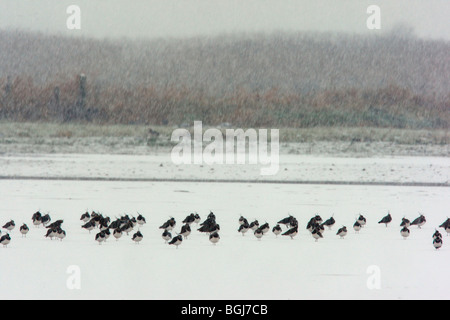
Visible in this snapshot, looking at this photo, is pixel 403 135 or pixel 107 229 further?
pixel 403 135

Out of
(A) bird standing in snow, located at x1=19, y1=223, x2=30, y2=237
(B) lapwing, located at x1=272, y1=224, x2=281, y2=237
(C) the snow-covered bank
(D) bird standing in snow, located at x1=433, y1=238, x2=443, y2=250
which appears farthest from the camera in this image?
(C) the snow-covered bank

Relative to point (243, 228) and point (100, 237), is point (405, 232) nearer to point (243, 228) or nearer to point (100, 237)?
point (243, 228)

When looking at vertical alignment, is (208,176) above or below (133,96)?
Answer: below

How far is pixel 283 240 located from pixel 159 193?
6.05 m

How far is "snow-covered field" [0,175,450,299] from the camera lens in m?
6.58

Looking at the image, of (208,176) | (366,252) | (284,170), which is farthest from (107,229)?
(284,170)

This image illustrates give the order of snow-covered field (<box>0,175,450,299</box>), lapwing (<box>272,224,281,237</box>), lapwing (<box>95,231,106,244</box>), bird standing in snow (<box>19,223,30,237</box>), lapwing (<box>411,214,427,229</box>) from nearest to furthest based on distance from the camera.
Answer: snow-covered field (<box>0,175,450,299</box>) < lapwing (<box>95,231,106,244</box>) < bird standing in snow (<box>19,223,30,237</box>) < lapwing (<box>272,224,281,237</box>) < lapwing (<box>411,214,427,229</box>)

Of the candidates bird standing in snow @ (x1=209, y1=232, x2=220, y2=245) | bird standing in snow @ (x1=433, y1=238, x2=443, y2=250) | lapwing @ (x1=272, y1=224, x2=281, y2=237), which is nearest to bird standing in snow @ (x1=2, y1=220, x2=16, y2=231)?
bird standing in snow @ (x1=209, y1=232, x2=220, y2=245)

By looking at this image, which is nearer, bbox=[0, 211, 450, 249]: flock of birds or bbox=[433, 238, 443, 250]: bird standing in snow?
bbox=[433, 238, 443, 250]: bird standing in snow

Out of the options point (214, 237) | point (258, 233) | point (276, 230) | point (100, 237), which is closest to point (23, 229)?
point (100, 237)

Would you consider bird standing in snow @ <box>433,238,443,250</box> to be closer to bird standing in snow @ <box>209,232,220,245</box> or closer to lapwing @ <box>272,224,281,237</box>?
lapwing @ <box>272,224,281,237</box>

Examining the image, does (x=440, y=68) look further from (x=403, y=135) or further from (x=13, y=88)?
(x=13, y=88)

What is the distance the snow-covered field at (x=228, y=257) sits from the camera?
6.58 metres

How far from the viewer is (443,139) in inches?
1147
